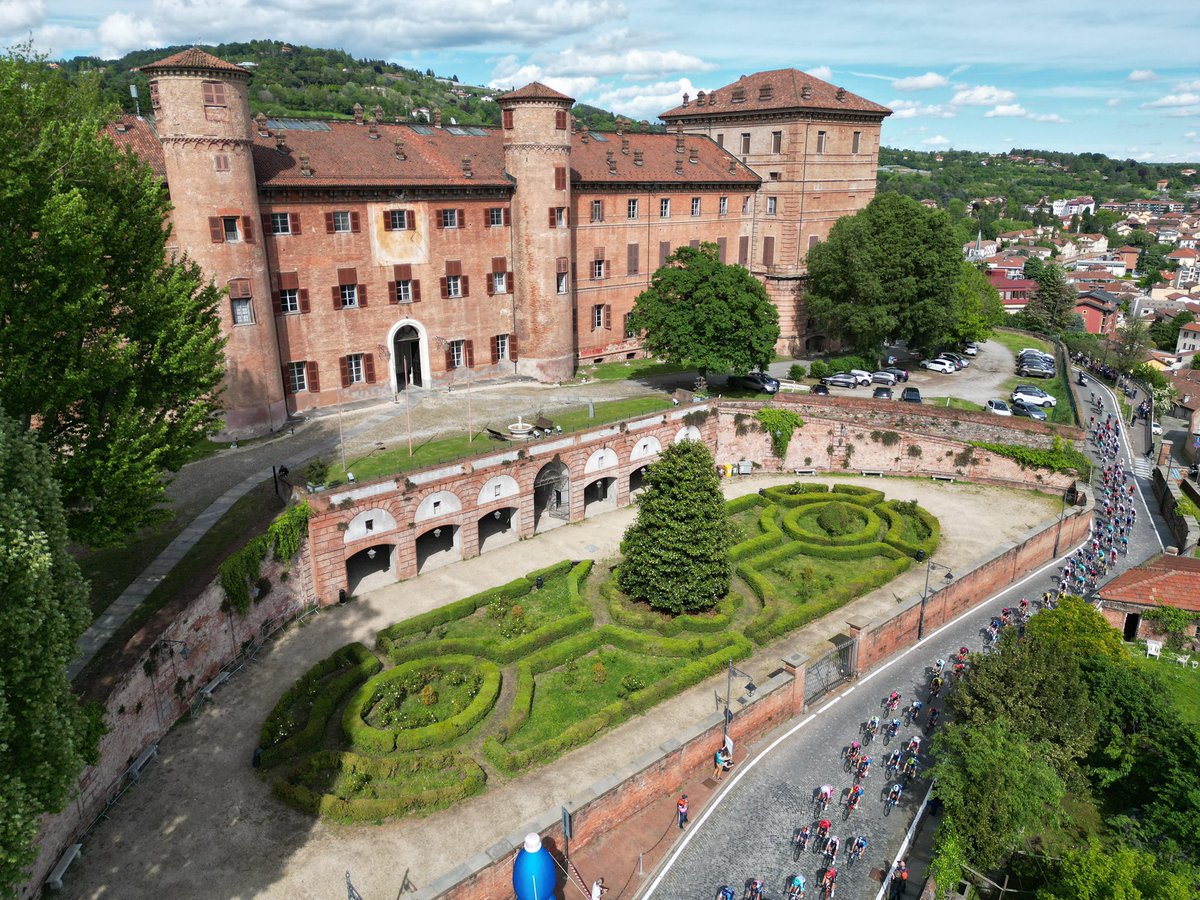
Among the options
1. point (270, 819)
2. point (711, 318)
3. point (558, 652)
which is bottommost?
point (270, 819)

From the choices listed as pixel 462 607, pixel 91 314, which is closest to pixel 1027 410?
pixel 462 607

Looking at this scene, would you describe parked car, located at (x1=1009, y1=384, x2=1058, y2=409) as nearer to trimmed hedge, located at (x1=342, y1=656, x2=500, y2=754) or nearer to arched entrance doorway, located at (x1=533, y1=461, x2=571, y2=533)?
arched entrance doorway, located at (x1=533, y1=461, x2=571, y2=533)

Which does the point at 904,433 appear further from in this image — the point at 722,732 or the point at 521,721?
the point at 521,721

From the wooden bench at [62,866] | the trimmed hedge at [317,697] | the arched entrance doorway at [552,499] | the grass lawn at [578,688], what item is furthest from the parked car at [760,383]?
the wooden bench at [62,866]

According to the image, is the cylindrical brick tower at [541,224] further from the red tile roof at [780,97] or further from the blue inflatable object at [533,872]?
the blue inflatable object at [533,872]

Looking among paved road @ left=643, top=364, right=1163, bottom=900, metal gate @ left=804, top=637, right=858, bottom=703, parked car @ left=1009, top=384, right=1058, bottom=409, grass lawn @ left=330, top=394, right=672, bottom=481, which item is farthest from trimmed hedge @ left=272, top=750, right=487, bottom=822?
parked car @ left=1009, top=384, right=1058, bottom=409

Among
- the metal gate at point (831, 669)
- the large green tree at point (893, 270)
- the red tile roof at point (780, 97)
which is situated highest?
the red tile roof at point (780, 97)

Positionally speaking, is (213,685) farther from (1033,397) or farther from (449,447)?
(1033,397)
